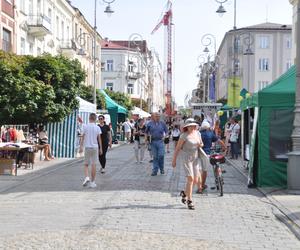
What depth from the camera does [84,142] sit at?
14.2m

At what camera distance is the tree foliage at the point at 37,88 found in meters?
21.6

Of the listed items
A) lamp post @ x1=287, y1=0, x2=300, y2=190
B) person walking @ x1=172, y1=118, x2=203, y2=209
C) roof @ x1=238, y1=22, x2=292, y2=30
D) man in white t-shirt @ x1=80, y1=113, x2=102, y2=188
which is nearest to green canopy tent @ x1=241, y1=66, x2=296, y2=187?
lamp post @ x1=287, y1=0, x2=300, y2=190

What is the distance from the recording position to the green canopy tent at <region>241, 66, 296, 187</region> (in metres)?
14.1

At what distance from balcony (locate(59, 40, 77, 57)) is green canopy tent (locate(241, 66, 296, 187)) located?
3294 centimetres

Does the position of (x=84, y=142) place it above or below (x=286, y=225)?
above

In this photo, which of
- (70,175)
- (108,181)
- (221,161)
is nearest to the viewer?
(221,161)

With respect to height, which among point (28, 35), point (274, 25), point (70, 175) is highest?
point (274, 25)

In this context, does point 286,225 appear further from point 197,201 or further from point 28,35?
point 28,35

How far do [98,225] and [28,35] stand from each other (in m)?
29.5

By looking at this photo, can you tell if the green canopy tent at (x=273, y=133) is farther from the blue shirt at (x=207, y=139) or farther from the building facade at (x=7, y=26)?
the building facade at (x=7, y=26)

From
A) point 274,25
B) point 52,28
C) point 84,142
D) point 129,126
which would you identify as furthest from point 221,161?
point 274,25

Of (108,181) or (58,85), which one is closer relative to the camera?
(108,181)

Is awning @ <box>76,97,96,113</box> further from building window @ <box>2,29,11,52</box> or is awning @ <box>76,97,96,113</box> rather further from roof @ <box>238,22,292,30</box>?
roof @ <box>238,22,292,30</box>

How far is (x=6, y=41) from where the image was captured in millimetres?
32375
